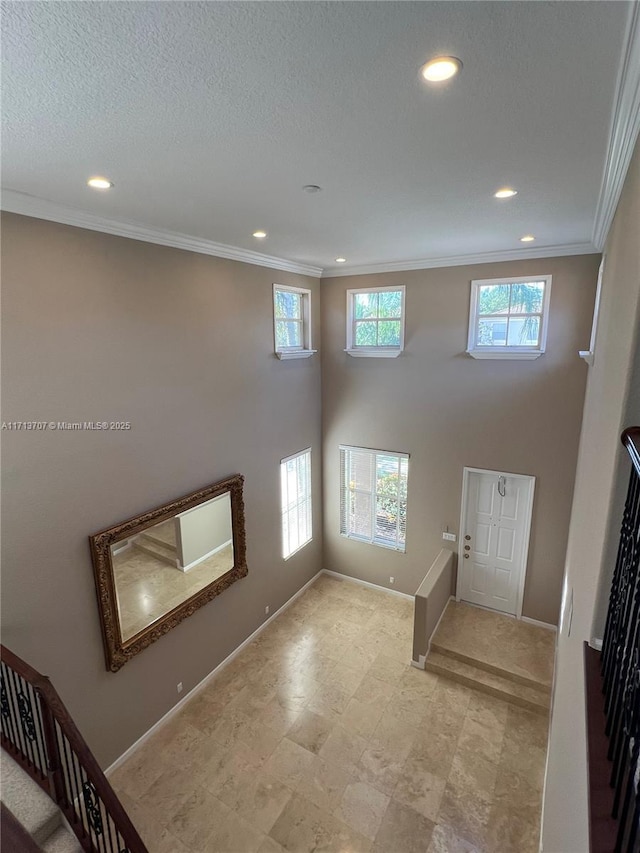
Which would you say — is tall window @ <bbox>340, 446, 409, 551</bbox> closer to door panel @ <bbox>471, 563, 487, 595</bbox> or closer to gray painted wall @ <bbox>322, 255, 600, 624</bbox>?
gray painted wall @ <bbox>322, 255, 600, 624</bbox>

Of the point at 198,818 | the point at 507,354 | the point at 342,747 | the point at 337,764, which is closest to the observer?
the point at 198,818

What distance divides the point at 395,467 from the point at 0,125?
5.41 metres

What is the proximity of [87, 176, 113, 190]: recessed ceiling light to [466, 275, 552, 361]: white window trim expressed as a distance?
4.20 metres

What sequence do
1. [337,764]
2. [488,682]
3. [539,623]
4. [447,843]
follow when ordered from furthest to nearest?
[539,623] → [488,682] → [337,764] → [447,843]

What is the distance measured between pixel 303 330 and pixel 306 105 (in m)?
4.42

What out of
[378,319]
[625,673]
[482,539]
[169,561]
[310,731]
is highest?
[378,319]

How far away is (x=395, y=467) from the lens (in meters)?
6.20

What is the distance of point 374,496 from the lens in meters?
6.46

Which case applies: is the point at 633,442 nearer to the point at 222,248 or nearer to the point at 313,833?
the point at 313,833

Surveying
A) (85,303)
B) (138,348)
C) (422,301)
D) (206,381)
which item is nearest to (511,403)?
(422,301)

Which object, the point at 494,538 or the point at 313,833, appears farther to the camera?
the point at 494,538

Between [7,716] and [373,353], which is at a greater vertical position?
[373,353]

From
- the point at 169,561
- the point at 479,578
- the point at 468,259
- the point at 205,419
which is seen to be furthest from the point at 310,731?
the point at 468,259

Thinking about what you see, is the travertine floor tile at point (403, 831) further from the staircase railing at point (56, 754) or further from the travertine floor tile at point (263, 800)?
the staircase railing at point (56, 754)
